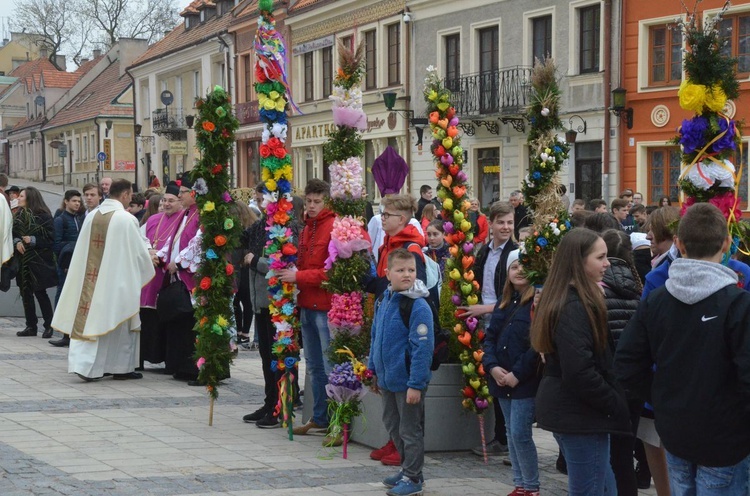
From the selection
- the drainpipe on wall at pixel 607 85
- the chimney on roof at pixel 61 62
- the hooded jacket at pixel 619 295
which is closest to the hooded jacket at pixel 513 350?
the hooded jacket at pixel 619 295

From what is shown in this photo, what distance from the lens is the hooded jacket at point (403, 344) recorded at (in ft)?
23.0

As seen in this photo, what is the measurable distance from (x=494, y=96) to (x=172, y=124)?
24.2 m

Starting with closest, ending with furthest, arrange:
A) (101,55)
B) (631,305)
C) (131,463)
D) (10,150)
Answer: (631,305) → (131,463) → (101,55) → (10,150)

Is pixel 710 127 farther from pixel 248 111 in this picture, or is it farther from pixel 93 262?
pixel 248 111

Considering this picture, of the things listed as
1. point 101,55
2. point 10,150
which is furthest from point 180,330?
point 10,150

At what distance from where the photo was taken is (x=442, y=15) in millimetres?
31766

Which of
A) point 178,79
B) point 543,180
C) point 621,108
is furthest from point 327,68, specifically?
point 543,180

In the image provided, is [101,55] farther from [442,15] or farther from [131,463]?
[131,463]

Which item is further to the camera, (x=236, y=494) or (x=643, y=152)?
(x=643, y=152)

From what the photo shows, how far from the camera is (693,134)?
671 centimetres

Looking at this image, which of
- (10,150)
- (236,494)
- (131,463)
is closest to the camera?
(236,494)

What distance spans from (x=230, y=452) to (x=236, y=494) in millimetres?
1317

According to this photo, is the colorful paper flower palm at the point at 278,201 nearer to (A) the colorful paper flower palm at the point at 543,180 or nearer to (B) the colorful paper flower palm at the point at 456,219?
(B) the colorful paper flower palm at the point at 456,219

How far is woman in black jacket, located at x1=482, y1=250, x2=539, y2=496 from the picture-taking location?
6.77 meters
